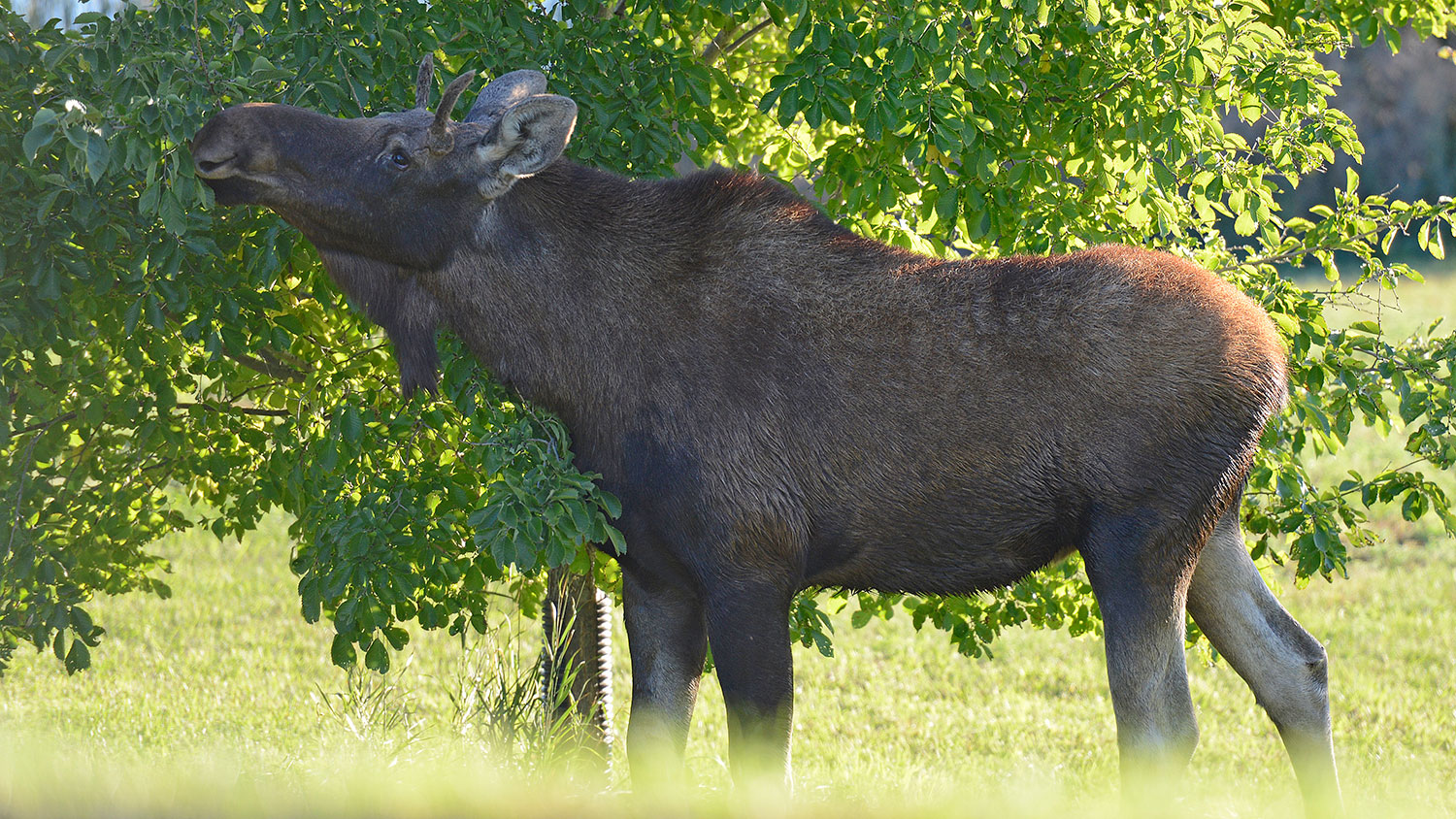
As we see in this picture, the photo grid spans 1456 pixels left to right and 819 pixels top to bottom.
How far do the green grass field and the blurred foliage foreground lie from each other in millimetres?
616

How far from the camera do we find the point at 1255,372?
4094 millimetres

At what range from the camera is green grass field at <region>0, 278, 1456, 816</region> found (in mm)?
3307

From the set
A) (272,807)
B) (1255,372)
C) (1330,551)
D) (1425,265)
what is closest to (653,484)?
(272,807)

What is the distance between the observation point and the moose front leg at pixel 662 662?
14.6 feet

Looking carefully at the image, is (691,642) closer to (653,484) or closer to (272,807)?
(653,484)

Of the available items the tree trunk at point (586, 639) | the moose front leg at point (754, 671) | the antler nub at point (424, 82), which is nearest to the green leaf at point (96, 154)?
the antler nub at point (424, 82)

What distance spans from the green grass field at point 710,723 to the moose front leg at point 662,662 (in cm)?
20

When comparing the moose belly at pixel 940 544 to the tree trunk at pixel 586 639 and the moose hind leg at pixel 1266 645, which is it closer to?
the moose hind leg at pixel 1266 645

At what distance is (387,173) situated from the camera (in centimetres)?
410

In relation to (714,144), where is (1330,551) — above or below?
below

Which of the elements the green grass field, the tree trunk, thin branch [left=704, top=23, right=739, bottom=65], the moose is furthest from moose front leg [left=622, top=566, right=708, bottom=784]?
thin branch [left=704, top=23, right=739, bottom=65]

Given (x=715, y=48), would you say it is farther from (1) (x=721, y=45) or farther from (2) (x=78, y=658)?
(2) (x=78, y=658)

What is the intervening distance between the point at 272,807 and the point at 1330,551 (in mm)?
3952

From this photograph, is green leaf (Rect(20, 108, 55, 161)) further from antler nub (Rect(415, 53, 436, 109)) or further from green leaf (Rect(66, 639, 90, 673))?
green leaf (Rect(66, 639, 90, 673))
